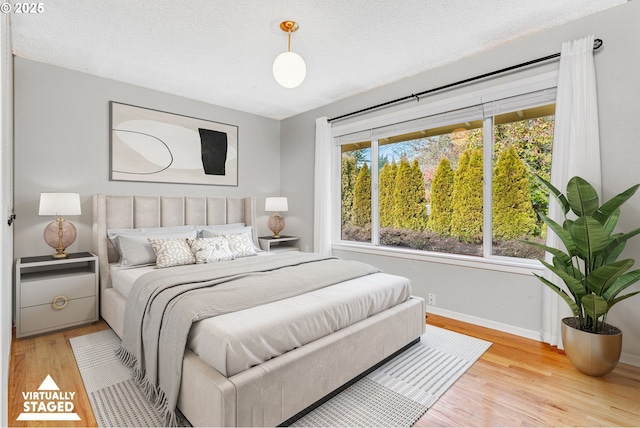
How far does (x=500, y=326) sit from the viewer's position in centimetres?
300

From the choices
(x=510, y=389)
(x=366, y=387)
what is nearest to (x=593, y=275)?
(x=510, y=389)

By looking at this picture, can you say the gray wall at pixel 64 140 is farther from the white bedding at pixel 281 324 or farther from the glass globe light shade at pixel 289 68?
the white bedding at pixel 281 324

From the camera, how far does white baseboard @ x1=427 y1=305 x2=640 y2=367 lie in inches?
94.2

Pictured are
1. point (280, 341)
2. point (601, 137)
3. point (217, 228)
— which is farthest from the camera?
point (217, 228)

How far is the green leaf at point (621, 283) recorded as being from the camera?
6.90 ft

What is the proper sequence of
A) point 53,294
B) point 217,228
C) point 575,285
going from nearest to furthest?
1. point 575,285
2. point 53,294
3. point 217,228

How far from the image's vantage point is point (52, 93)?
322 cm

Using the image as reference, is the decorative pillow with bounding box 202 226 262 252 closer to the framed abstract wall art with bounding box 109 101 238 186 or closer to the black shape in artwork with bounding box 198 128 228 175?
the framed abstract wall art with bounding box 109 101 238 186

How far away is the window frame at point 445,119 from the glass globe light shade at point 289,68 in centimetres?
169

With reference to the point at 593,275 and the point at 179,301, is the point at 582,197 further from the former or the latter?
the point at 179,301

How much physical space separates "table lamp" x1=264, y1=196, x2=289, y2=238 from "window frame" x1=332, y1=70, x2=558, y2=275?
0.75 meters

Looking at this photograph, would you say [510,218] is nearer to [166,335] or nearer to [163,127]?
[166,335]

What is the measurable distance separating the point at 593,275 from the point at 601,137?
44.2 inches

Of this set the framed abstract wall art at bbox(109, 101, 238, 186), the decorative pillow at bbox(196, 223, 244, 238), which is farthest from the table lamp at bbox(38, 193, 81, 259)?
the decorative pillow at bbox(196, 223, 244, 238)
